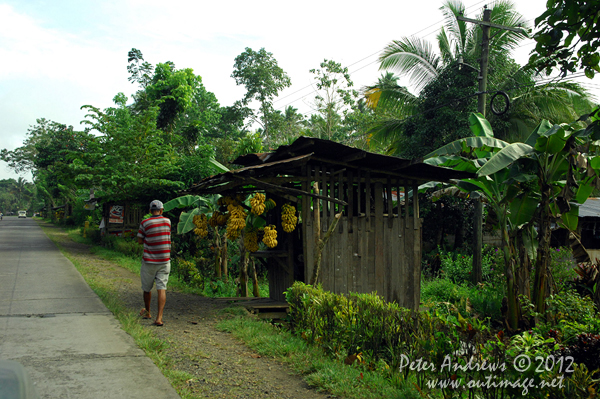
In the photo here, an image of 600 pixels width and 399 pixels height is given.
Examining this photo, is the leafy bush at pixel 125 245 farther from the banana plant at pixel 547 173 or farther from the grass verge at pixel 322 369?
the banana plant at pixel 547 173

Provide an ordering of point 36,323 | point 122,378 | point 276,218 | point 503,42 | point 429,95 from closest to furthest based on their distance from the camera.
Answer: point 122,378, point 36,323, point 276,218, point 503,42, point 429,95

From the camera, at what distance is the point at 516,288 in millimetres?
9617

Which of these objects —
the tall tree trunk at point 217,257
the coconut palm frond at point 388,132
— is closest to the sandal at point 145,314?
the tall tree trunk at point 217,257

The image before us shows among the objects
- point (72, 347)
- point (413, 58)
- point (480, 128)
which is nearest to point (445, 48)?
point (413, 58)

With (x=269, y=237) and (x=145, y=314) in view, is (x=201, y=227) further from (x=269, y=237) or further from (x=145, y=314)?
(x=145, y=314)

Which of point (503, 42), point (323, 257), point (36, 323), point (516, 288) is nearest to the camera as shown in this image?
point (36, 323)

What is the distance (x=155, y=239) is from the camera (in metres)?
7.19

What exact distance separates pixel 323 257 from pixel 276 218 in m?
1.86

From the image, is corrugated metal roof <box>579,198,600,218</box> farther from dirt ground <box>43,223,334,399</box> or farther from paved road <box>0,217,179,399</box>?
paved road <box>0,217,179,399</box>

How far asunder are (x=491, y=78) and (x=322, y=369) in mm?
15826

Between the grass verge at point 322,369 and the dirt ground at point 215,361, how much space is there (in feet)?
0.36

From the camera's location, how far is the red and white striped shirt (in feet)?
23.6

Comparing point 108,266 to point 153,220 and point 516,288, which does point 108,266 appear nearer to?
point 153,220

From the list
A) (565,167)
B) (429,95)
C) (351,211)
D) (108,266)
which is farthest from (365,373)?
(429,95)
